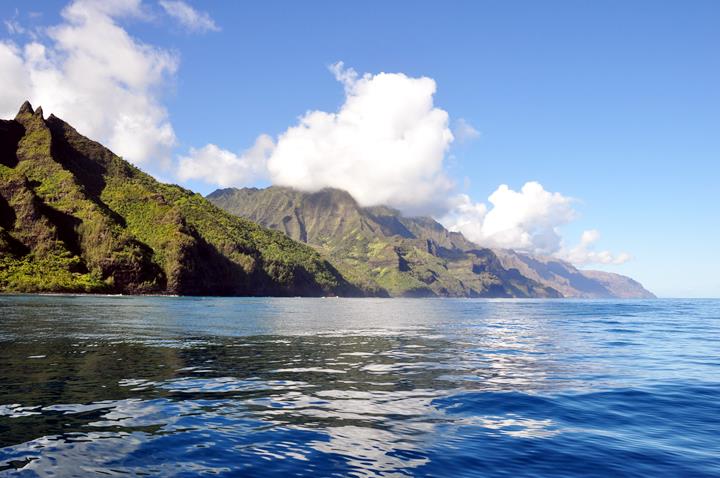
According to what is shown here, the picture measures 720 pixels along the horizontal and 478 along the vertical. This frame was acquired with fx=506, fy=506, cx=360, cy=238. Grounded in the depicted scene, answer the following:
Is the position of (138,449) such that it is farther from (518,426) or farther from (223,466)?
(518,426)

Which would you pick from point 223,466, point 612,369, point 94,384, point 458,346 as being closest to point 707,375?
point 612,369

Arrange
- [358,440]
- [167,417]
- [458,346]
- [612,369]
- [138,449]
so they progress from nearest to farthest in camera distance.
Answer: [138,449], [358,440], [167,417], [612,369], [458,346]

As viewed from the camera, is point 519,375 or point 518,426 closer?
point 518,426

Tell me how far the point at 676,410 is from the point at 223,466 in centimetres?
2064

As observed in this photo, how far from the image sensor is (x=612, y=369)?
36031 mm

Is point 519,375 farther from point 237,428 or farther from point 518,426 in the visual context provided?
point 237,428

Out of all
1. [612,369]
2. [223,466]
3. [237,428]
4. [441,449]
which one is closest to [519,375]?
[612,369]

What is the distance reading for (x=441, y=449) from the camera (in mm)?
16188

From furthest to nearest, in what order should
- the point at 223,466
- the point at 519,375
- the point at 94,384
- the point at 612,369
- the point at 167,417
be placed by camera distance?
the point at 612,369 < the point at 519,375 < the point at 94,384 < the point at 167,417 < the point at 223,466

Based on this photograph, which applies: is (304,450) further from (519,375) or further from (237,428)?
(519,375)

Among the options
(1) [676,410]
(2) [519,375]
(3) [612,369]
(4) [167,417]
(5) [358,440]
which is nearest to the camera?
(5) [358,440]

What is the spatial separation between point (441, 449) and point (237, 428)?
7251 mm

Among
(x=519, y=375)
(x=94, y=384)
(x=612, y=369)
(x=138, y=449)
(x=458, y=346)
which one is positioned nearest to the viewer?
(x=138, y=449)

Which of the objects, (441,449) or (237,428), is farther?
(237,428)
